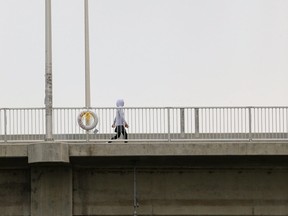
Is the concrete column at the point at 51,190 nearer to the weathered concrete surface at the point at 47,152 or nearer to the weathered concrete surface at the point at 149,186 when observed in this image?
the weathered concrete surface at the point at 149,186

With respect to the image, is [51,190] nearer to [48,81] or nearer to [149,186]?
[149,186]

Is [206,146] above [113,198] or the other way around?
above

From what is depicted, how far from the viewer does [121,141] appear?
17.8 meters

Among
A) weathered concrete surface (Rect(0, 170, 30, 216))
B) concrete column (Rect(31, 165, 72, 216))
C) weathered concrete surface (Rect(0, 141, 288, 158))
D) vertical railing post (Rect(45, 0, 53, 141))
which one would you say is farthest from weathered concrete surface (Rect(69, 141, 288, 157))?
weathered concrete surface (Rect(0, 170, 30, 216))

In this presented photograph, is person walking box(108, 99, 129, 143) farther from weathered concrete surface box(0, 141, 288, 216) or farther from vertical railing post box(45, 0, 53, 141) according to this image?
vertical railing post box(45, 0, 53, 141)

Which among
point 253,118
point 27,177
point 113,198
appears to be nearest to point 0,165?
point 27,177

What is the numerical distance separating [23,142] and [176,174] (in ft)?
13.5

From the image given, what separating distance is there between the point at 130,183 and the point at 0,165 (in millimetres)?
3439

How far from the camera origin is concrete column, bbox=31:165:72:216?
1742cm

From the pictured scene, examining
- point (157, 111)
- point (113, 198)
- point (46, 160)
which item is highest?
point (157, 111)

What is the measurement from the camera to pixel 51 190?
17547 millimetres

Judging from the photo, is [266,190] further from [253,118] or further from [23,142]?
[23,142]

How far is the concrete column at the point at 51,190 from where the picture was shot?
57.2ft

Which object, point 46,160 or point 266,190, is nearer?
point 46,160
